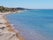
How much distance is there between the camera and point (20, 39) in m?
16.9

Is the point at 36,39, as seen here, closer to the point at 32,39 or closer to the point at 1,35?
the point at 32,39

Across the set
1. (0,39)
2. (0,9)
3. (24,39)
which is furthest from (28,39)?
(0,9)

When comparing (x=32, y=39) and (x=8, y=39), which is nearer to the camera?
(x=8, y=39)

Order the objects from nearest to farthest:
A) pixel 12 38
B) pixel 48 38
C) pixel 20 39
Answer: pixel 12 38
pixel 20 39
pixel 48 38

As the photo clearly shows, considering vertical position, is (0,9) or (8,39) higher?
(8,39)

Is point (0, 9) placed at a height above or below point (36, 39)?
below

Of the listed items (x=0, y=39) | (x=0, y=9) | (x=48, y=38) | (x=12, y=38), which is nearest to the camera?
(x=0, y=39)

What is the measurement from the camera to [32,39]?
17156 millimetres

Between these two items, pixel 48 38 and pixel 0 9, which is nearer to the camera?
pixel 48 38

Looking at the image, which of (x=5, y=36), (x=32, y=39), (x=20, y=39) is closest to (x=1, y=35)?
(x=5, y=36)

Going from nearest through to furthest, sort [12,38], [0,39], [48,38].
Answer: [0,39] < [12,38] < [48,38]

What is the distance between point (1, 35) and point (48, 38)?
5241mm

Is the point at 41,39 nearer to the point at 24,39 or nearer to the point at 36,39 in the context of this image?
the point at 36,39

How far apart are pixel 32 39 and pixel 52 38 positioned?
2390 mm
